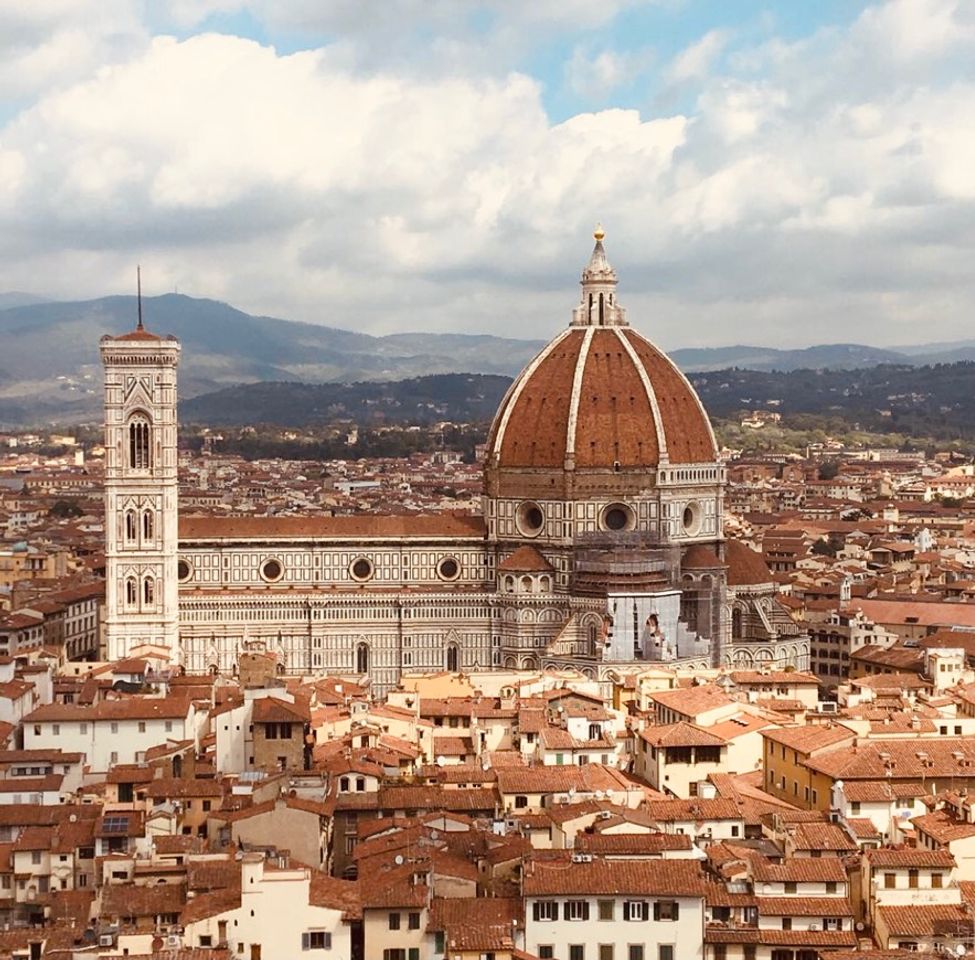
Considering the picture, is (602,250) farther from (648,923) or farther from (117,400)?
(648,923)

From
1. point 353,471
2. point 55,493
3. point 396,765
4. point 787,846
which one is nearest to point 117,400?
point 396,765

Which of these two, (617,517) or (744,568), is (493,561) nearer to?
(617,517)

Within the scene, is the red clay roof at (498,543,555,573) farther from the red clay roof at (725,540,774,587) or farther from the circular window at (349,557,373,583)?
the red clay roof at (725,540,774,587)

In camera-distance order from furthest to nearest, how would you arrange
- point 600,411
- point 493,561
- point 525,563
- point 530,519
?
point 530,519 → point 600,411 → point 493,561 → point 525,563

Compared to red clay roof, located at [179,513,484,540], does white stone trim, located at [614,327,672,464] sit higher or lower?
higher

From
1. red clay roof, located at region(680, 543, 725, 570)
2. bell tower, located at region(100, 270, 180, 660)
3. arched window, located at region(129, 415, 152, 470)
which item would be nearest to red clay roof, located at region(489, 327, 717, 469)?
red clay roof, located at region(680, 543, 725, 570)

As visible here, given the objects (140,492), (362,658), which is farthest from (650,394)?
(140,492)

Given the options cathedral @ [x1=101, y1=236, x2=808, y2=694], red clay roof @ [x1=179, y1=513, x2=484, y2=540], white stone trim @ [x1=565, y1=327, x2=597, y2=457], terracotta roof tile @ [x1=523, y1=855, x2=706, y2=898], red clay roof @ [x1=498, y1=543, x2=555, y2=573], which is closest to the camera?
terracotta roof tile @ [x1=523, y1=855, x2=706, y2=898]
